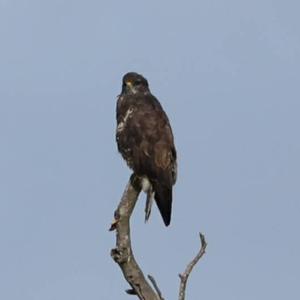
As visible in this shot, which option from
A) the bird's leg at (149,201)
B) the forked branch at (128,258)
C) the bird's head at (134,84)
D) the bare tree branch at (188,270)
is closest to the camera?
the bare tree branch at (188,270)

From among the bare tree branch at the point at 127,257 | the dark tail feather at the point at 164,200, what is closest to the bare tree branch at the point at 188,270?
the bare tree branch at the point at 127,257

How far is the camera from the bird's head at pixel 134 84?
423 inches

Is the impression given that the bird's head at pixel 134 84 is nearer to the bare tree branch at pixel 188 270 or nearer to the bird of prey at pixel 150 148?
the bird of prey at pixel 150 148

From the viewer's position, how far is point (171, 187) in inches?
351

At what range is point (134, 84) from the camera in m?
10.9

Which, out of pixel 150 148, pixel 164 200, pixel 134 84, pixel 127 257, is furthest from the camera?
pixel 134 84

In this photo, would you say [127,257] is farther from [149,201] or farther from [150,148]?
[150,148]

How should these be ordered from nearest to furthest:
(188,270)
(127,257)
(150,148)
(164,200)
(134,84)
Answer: (188,270), (127,257), (164,200), (150,148), (134,84)

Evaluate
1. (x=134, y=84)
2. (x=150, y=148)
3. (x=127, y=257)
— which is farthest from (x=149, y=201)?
(x=134, y=84)

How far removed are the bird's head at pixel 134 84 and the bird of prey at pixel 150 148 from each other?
2.02 feet

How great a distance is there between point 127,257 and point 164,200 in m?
1.44

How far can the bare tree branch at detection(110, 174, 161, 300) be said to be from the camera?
7332 millimetres

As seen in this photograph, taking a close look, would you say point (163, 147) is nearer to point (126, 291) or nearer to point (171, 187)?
point (171, 187)

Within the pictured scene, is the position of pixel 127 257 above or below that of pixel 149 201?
below
